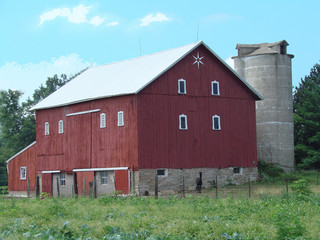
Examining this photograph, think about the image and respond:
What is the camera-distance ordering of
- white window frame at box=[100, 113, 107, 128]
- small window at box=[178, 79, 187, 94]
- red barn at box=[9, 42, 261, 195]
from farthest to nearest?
white window frame at box=[100, 113, 107, 128]
small window at box=[178, 79, 187, 94]
red barn at box=[9, 42, 261, 195]

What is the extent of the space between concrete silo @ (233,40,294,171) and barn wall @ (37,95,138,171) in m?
11.8

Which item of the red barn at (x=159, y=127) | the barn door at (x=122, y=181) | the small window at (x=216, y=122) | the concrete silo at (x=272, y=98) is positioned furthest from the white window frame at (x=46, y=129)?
the concrete silo at (x=272, y=98)

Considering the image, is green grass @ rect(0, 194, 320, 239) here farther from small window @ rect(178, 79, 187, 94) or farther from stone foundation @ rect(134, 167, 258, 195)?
small window @ rect(178, 79, 187, 94)

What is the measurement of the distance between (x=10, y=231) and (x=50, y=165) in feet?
75.7

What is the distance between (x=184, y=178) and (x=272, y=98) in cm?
1111

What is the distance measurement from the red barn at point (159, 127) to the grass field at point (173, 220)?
31.4ft

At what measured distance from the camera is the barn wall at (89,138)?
3253 cm

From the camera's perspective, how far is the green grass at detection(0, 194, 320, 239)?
14.1 m

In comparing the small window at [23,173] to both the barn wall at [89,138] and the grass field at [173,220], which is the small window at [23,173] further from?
the grass field at [173,220]

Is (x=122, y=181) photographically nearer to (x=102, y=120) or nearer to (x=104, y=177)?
(x=104, y=177)

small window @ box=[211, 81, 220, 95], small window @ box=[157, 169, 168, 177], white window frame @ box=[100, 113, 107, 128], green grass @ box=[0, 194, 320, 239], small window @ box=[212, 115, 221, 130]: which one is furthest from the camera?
small window @ box=[211, 81, 220, 95]

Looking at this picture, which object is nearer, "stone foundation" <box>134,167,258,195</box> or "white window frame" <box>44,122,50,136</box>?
"stone foundation" <box>134,167,258,195</box>

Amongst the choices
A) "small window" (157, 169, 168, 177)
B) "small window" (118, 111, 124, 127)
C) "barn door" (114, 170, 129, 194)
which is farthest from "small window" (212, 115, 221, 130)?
"barn door" (114, 170, 129, 194)

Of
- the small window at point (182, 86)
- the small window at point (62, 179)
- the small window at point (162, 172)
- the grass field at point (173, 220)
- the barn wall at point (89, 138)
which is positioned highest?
the small window at point (182, 86)
